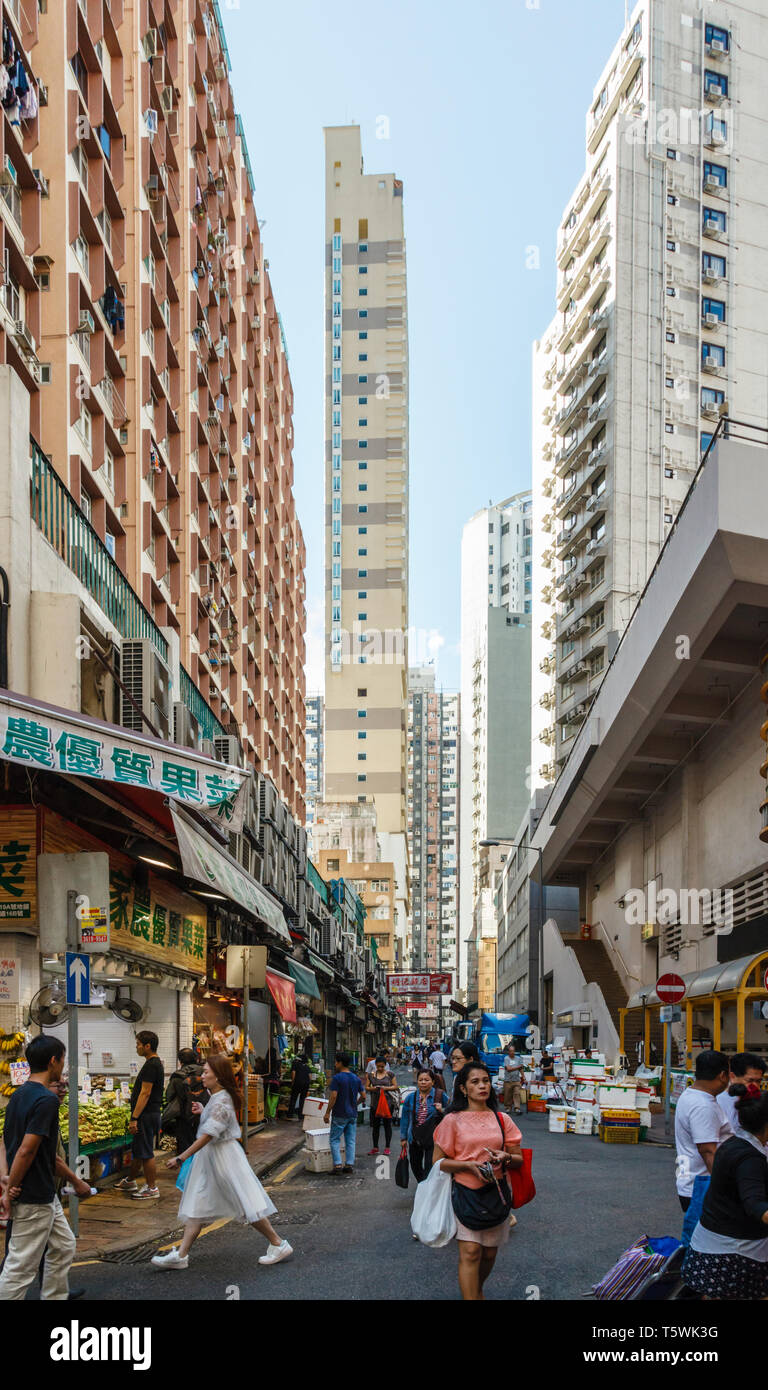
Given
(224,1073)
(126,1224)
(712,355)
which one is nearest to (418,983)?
(712,355)

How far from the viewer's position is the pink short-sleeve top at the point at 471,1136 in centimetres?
671

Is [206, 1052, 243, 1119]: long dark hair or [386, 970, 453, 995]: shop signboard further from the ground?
[206, 1052, 243, 1119]: long dark hair

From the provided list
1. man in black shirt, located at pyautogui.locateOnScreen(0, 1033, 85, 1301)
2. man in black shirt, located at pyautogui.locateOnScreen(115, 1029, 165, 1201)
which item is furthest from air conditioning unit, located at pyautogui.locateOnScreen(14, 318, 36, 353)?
man in black shirt, located at pyautogui.locateOnScreen(0, 1033, 85, 1301)

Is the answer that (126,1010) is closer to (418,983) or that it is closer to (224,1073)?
(224,1073)

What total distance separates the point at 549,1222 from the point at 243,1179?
3839mm

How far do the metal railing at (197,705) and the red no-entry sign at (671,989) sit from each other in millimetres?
9792

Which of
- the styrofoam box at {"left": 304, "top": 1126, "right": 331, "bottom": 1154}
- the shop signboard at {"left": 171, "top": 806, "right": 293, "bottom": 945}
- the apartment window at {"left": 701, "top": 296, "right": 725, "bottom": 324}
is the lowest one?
the styrofoam box at {"left": 304, "top": 1126, "right": 331, "bottom": 1154}

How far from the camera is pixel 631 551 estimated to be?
5938cm

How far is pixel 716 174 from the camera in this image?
6119cm

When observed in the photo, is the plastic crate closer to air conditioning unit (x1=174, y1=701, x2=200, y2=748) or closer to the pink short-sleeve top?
air conditioning unit (x1=174, y1=701, x2=200, y2=748)

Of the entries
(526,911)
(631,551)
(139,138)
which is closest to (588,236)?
(631,551)

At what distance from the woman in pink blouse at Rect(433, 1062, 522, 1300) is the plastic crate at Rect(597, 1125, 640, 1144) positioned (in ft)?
50.4

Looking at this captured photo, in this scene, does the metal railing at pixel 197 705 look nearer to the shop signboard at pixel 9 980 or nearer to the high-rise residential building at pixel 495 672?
the shop signboard at pixel 9 980

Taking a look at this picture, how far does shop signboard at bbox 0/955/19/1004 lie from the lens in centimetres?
1113
